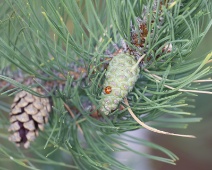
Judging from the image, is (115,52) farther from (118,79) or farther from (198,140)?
(198,140)

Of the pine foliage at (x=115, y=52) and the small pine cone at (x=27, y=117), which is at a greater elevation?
the pine foliage at (x=115, y=52)

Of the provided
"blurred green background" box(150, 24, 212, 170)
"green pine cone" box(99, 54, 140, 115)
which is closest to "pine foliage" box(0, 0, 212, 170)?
"green pine cone" box(99, 54, 140, 115)

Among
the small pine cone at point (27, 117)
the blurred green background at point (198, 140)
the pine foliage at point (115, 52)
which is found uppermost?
the blurred green background at point (198, 140)

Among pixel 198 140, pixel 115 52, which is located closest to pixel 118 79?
pixel 115 52

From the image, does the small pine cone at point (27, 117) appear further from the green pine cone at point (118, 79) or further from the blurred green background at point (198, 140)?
the blurred green background at point (198, 140)

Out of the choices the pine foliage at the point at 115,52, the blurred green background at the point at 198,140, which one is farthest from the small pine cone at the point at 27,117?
the blurred green background at the point at 198,140
